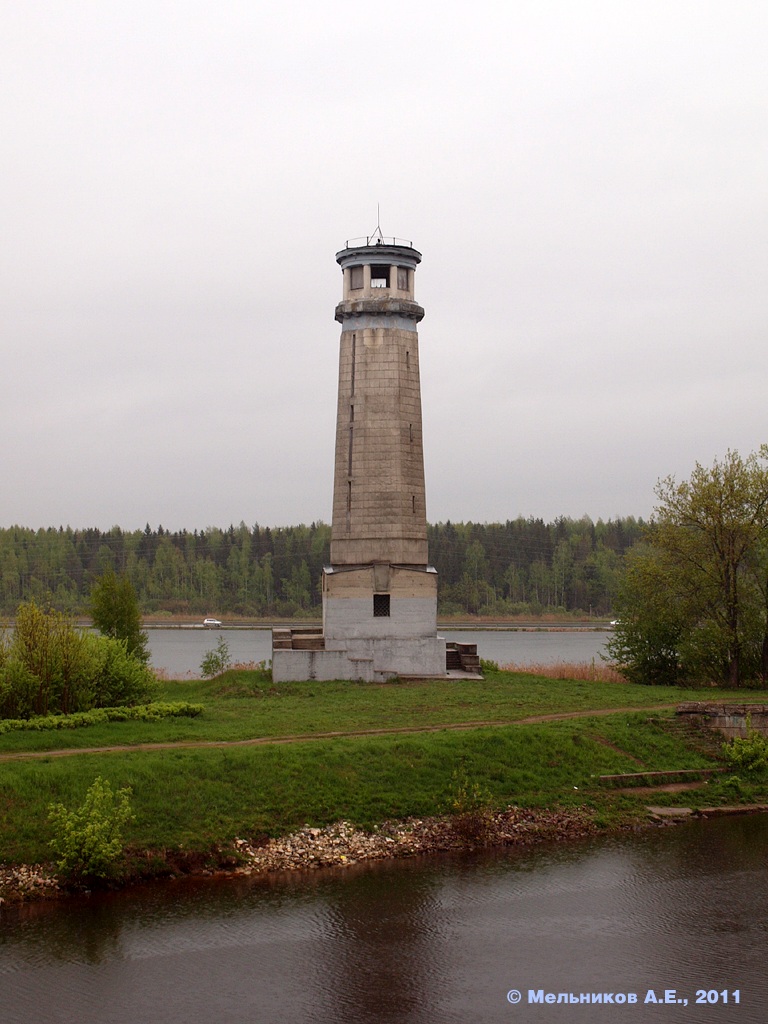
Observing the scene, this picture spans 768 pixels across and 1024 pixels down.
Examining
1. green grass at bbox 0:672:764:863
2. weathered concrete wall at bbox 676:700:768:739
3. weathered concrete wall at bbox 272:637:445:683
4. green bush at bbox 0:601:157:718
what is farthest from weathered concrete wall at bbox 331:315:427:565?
weathered concrete wall at bbox 676:700:768:739

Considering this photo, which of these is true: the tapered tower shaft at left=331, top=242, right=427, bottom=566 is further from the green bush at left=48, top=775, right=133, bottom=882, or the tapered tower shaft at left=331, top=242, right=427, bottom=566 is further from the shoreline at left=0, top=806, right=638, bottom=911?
the green bush at left=48, top=775, right=133, bottom=882

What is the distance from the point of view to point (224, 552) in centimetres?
12088

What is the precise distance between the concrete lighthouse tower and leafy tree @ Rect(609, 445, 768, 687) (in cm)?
745

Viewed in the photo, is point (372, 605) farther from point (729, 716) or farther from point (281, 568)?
point (281, 568)

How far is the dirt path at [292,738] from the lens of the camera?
21.6 metres

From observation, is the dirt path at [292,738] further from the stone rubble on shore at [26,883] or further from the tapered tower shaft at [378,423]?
the tapered tower shaft at [378,423]

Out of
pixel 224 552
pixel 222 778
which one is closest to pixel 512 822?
pixel 222 778

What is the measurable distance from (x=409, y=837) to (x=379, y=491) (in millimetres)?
16108

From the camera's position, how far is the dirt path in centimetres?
2162

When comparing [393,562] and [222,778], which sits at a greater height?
[393,562]

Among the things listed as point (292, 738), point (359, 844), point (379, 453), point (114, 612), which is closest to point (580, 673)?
point (379, 453)

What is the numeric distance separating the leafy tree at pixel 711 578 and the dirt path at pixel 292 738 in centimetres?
683

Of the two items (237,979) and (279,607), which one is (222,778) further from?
(279,607)

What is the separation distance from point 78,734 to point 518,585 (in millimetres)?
91183
